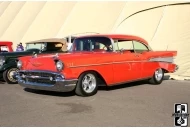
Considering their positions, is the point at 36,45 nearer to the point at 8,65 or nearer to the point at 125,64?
the point at 8,65

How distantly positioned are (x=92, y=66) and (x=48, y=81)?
1020 millimetres

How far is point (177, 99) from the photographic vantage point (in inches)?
245

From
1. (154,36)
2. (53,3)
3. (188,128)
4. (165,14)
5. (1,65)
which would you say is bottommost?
(188,128)

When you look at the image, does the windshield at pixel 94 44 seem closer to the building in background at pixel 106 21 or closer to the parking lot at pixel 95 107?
the parking lot at pixel 95 107

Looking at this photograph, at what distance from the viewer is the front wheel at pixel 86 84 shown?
6328 millimetres

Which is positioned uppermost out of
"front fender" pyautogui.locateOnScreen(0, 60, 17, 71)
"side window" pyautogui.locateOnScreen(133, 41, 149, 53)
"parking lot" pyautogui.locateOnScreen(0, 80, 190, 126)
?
"side window" pyautogui.locateOnScreen(133, 41, 149, 53)

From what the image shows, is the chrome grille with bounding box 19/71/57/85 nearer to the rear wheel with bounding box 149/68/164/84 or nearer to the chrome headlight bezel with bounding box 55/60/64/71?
the chrome headlight bezel with bounding box 55/60/64/71

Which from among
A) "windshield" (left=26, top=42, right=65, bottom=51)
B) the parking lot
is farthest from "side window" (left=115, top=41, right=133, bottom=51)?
"windshield" (left=26, top=42, right=65, bottom=51)

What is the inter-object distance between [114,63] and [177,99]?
5.51 feet

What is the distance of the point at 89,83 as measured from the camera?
657 cm

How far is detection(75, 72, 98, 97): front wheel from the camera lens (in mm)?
6328

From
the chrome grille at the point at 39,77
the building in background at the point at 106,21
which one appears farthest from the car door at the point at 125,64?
the building in background at the point at 106,21

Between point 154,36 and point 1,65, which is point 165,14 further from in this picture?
point 1,65

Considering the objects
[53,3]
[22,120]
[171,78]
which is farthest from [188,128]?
[53,3]
